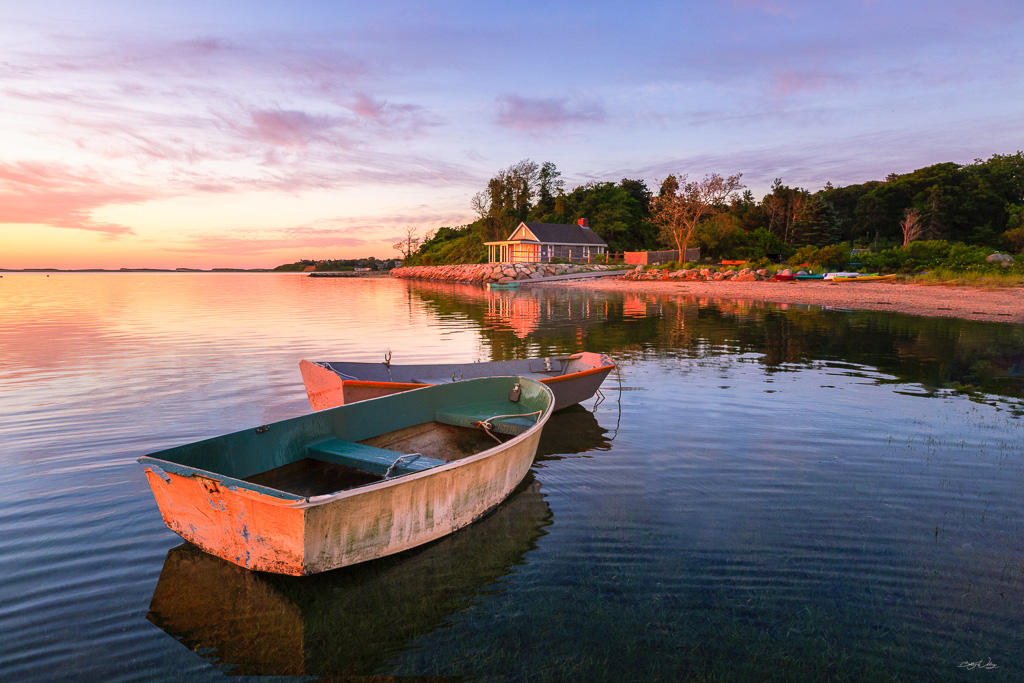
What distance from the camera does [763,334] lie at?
73.9ft

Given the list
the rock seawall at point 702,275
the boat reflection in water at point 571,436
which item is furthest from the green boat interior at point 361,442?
the rock seawall at point 702,275

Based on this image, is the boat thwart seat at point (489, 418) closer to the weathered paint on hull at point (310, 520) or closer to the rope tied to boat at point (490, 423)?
the rope tied to boat at point (490, 423)

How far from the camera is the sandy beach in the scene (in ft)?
88.2

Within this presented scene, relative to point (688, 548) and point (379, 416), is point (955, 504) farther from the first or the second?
point (379, 416)

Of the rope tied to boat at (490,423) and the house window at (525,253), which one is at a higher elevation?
the house window at (525,253)

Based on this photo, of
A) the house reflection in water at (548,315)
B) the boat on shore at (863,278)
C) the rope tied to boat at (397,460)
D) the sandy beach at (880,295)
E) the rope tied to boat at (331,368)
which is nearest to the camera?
the rope tied to boat at (397,460)

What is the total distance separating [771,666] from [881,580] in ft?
5.96

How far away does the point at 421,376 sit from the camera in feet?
36.0

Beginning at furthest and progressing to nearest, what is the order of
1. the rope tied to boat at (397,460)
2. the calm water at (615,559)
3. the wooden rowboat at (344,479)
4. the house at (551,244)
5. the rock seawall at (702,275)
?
the house at (551,244) < the rock seawall at (702,275) < the rope tied to boat at (397,460) < the wooden rowboat at (344,479) < the calm water at (615,559)

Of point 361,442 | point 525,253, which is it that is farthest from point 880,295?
point 525,253

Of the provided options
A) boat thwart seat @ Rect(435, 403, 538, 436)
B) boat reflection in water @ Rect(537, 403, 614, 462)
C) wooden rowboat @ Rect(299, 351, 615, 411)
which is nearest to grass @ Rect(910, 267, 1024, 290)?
wooden rowboat @ Rect(299, 351, 615, 411)

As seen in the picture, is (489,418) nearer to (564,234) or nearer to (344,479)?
(344,479)

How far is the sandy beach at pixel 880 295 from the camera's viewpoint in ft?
88.2

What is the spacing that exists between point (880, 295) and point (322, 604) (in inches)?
1585
